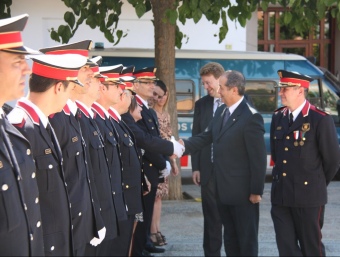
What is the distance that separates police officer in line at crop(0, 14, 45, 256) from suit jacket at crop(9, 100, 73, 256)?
43 cm

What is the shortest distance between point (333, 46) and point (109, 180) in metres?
17.9

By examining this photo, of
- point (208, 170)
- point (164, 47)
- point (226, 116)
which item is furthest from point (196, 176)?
point (164, 47)

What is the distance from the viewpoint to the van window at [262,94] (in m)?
13.8

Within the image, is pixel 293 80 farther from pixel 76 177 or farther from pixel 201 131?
pixel 76 177

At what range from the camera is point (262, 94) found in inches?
545

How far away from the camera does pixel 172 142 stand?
7.05 metres

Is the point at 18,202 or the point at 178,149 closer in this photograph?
the point at 18,202

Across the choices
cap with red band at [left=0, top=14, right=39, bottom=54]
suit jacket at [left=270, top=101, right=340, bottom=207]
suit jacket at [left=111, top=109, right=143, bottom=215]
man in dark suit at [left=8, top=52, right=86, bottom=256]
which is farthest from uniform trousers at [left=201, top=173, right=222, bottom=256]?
cap with red band at [left=0, top=14, right=39, bottom=54]

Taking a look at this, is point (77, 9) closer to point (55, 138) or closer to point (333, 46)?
point (55, 138)

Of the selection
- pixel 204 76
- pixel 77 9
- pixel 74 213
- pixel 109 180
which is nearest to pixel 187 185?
pixel 77 9

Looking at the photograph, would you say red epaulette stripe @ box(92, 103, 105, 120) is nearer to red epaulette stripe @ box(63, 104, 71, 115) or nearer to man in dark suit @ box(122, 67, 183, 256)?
red epaulette stripe @ box(63, 104, 71, 115)

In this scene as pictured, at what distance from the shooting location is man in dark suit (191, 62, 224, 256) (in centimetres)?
710

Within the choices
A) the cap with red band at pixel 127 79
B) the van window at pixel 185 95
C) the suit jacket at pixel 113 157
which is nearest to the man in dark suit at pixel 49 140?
the suit jacket at pixel 113 157

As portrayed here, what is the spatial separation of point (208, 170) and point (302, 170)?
4.17 feet
